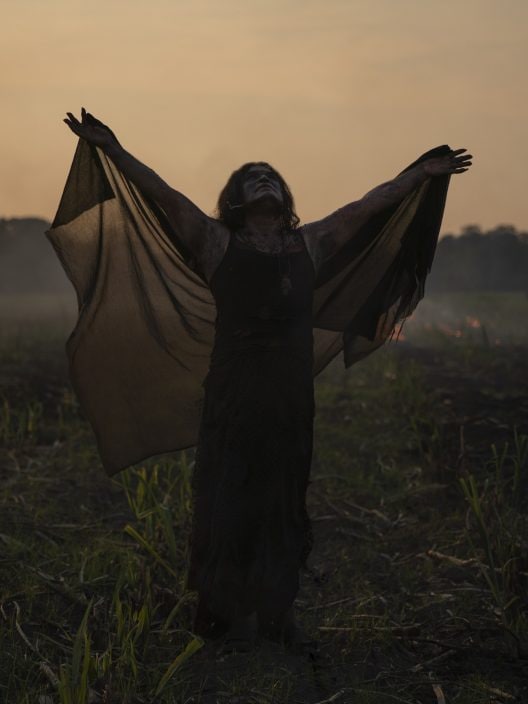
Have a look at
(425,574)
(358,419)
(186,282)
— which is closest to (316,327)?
(186,282)

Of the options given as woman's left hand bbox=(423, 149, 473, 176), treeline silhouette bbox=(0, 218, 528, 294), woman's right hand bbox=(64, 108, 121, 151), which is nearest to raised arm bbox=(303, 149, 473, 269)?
woman's left hand bbox=(423, 149, 473, 176)

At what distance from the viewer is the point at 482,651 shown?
3721 mm

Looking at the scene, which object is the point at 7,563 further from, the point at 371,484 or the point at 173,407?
the point at 371,484

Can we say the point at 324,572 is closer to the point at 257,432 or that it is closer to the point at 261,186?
the point at 257,432

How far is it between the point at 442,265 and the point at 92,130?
3784 cm

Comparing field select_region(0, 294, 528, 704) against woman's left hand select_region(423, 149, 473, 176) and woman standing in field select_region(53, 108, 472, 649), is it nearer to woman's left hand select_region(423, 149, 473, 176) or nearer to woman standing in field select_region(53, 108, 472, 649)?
woman standing in field select_region(53, 108, 472, 649)

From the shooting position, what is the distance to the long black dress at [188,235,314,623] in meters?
3.63

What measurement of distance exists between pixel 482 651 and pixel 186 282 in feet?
6.85

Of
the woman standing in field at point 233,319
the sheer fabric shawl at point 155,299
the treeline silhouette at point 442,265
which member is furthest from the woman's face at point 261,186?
the treeline silhouette at point 442,265

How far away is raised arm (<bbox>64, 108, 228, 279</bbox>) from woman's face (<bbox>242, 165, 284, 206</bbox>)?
18cm

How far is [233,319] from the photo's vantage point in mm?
3656

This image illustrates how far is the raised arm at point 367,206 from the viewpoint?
3793 millimetres

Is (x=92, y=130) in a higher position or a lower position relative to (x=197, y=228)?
higher

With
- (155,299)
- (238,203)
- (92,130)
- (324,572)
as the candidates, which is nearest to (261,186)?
(238,203)
